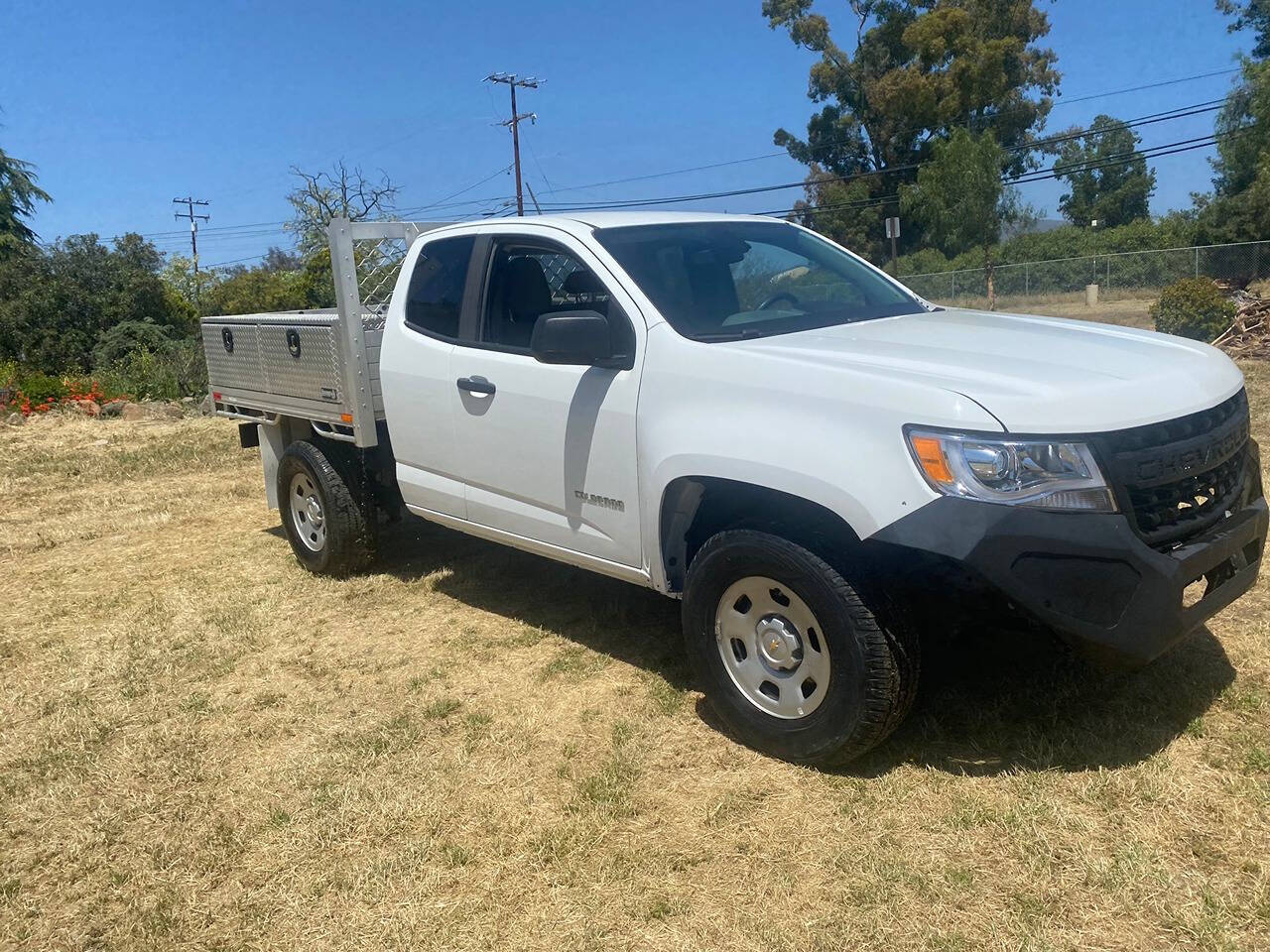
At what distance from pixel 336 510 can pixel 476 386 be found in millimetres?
1733

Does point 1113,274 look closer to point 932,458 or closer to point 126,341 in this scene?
point 126,341

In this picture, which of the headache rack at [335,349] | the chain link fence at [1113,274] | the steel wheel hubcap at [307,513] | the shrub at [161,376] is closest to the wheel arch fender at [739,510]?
the headache rack at [335,349]

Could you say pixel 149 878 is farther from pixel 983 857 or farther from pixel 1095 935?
pixel 1095 935

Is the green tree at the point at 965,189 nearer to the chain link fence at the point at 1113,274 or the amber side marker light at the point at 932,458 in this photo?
the chain link fence at the point at 1113,274

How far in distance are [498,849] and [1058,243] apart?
141 ft

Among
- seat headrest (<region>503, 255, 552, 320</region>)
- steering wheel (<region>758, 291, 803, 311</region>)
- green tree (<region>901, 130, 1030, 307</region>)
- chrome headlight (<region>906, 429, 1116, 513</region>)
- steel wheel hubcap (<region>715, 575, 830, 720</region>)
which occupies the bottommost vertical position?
steel wheel hubcap (<region>715, 575, 830, 720</region>)

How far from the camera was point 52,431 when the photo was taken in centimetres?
1339

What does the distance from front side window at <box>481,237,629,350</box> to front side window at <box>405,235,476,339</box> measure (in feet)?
0.68

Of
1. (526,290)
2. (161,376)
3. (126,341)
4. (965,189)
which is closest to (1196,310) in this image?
(526,290)

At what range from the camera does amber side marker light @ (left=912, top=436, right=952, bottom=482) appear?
9.84 feet

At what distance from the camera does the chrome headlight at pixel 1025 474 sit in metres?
2.94

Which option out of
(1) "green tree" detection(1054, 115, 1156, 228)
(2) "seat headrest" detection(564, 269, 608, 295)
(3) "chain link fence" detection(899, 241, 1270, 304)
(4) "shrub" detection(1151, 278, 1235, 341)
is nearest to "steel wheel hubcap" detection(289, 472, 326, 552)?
(2) "seat headrest" detection(564, 269, 608, 295)

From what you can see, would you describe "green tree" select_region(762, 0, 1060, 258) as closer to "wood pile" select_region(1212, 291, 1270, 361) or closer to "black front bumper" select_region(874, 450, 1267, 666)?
"wood pile" select_region(1212, 291, 1270, 361)

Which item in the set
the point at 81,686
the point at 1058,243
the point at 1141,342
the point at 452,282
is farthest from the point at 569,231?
the point at 1058,243
